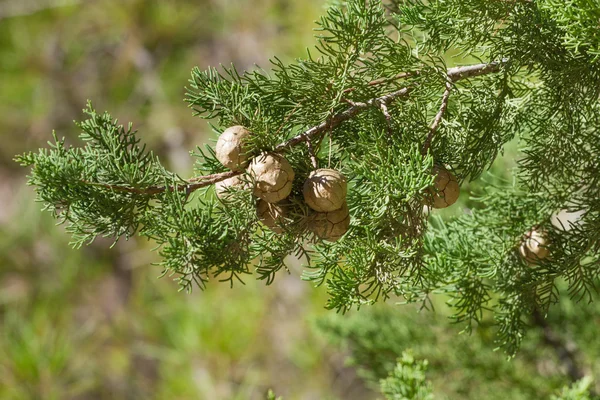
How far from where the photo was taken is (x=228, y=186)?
0.40m

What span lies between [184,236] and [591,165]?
0.32 m

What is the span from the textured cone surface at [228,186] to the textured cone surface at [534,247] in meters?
0.25

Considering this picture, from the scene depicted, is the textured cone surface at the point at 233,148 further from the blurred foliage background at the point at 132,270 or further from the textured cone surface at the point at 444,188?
the blurred foliage background at the point at 132,270

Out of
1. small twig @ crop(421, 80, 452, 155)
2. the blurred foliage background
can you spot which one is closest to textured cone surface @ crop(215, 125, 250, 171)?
small twig @ crop(421, 80, 452, 155)

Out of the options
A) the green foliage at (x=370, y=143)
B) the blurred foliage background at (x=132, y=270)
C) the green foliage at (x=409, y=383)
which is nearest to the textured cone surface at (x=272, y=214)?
the green foliage at (x=370, y=143)

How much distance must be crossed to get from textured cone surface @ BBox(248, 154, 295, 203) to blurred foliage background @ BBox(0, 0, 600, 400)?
4.68 ft

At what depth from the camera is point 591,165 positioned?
1.61 feet

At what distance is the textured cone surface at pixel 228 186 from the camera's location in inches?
15.4

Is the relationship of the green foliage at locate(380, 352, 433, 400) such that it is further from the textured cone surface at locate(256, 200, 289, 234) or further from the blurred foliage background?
the blurred foliage background

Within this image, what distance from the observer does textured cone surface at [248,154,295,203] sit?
374 millimetres

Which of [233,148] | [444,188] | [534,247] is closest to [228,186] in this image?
[233,148]

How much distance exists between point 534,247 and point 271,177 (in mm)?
251

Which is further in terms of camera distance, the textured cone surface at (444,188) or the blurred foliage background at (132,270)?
the blurred foliage background at (132,270)

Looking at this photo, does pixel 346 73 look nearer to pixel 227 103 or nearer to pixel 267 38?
pixel 227 103
